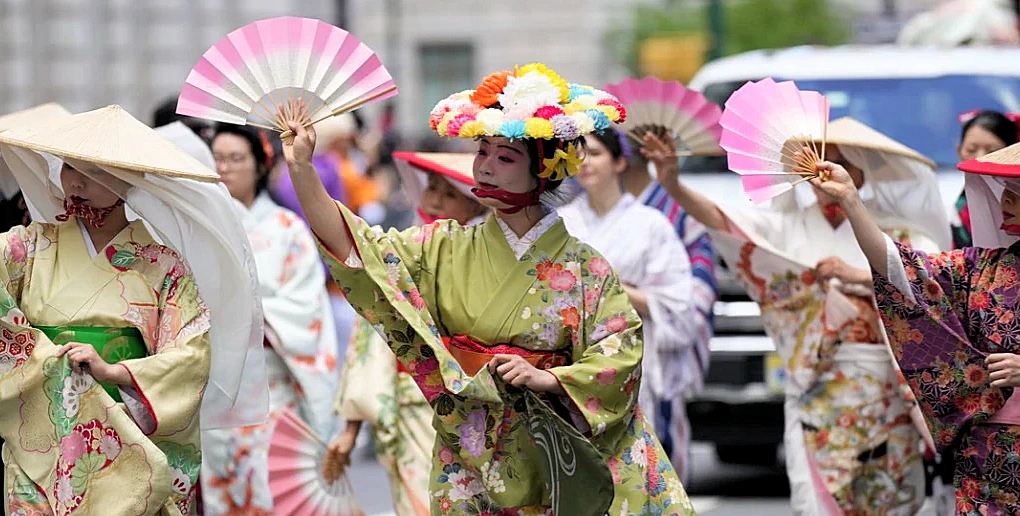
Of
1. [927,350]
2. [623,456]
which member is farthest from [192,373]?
[927,350]

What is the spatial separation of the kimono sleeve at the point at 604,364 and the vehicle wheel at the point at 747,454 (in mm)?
4956

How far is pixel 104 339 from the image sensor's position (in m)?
5.25

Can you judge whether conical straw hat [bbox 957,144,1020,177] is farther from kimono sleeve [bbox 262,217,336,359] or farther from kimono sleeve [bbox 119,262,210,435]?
kimono sleeve [bbox 262,217,336,359]

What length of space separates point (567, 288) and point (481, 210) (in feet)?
5.40

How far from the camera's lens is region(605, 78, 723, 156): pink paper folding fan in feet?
23.2

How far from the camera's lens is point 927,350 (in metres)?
5.56

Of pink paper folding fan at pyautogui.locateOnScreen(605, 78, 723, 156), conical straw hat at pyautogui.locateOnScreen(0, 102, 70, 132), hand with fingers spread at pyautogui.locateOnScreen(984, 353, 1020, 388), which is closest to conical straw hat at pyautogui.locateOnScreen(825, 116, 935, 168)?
pink paper folding fan at pyautogui.locateOnScreen(605, 78, 723, 156)

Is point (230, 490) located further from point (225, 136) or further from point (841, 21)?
point (841, 21)

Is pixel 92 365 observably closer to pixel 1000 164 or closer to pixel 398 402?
pixel 398 402

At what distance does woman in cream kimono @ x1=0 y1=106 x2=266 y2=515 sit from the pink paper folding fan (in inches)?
80.9

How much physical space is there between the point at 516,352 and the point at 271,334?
2.07 meters

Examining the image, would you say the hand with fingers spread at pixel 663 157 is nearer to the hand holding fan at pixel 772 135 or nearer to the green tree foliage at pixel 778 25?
the hand holding fan at pixel 772 135

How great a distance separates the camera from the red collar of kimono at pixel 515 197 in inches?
207

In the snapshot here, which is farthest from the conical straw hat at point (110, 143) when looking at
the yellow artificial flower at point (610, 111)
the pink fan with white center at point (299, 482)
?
the pink fan with white center at point (299, 482)
